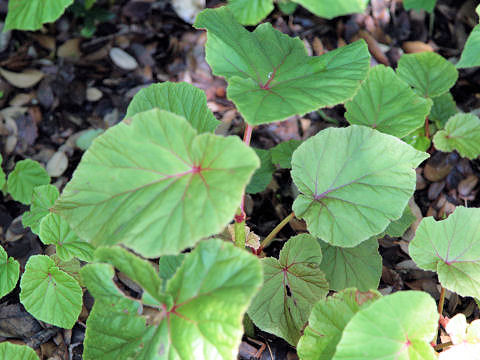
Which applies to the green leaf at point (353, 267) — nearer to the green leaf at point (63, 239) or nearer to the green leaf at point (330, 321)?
the green leaf at point (330, 321)

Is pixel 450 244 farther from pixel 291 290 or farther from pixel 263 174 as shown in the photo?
pixel 263 174

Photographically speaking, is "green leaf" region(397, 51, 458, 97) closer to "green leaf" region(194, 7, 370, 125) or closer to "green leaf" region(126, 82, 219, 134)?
"green leaf" region(194, 7, 370, 125)

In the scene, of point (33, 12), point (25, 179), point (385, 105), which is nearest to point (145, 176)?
point (385, 105)

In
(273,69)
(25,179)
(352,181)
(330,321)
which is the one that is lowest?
(25,179)

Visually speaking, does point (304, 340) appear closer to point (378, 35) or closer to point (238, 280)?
point (238, 280)

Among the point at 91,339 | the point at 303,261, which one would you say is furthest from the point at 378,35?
the point at 91,339

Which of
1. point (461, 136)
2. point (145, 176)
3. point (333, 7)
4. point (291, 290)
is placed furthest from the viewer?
point (461, 136)

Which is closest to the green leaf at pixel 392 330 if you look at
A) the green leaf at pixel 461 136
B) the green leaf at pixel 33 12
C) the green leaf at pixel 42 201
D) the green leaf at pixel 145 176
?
the green leaf at pixel 145 176
